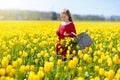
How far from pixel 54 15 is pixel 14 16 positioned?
855 cm

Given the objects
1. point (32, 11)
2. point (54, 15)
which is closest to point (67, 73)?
point (54, 15)

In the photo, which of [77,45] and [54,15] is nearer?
[77,45]

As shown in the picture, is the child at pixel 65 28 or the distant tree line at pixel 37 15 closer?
the child at pixel 65 28

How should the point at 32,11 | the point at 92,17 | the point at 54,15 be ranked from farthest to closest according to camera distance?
the point at 32,11, the point at 92,17, the point at 54,15

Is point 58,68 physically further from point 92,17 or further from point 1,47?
point 92,17

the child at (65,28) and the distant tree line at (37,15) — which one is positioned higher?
the child at (65,28)

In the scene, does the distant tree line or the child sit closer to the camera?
the child

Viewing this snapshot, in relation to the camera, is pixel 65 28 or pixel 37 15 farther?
pixel 37 15

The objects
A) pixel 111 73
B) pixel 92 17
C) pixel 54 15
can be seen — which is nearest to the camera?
pixel 111 73

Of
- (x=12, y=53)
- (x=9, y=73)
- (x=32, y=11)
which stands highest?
(x=9, y=73)

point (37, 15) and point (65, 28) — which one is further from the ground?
point (65, 28)

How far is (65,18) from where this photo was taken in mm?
7930

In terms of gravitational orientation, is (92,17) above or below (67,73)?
below

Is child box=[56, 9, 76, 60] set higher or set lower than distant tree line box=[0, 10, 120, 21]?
higher
